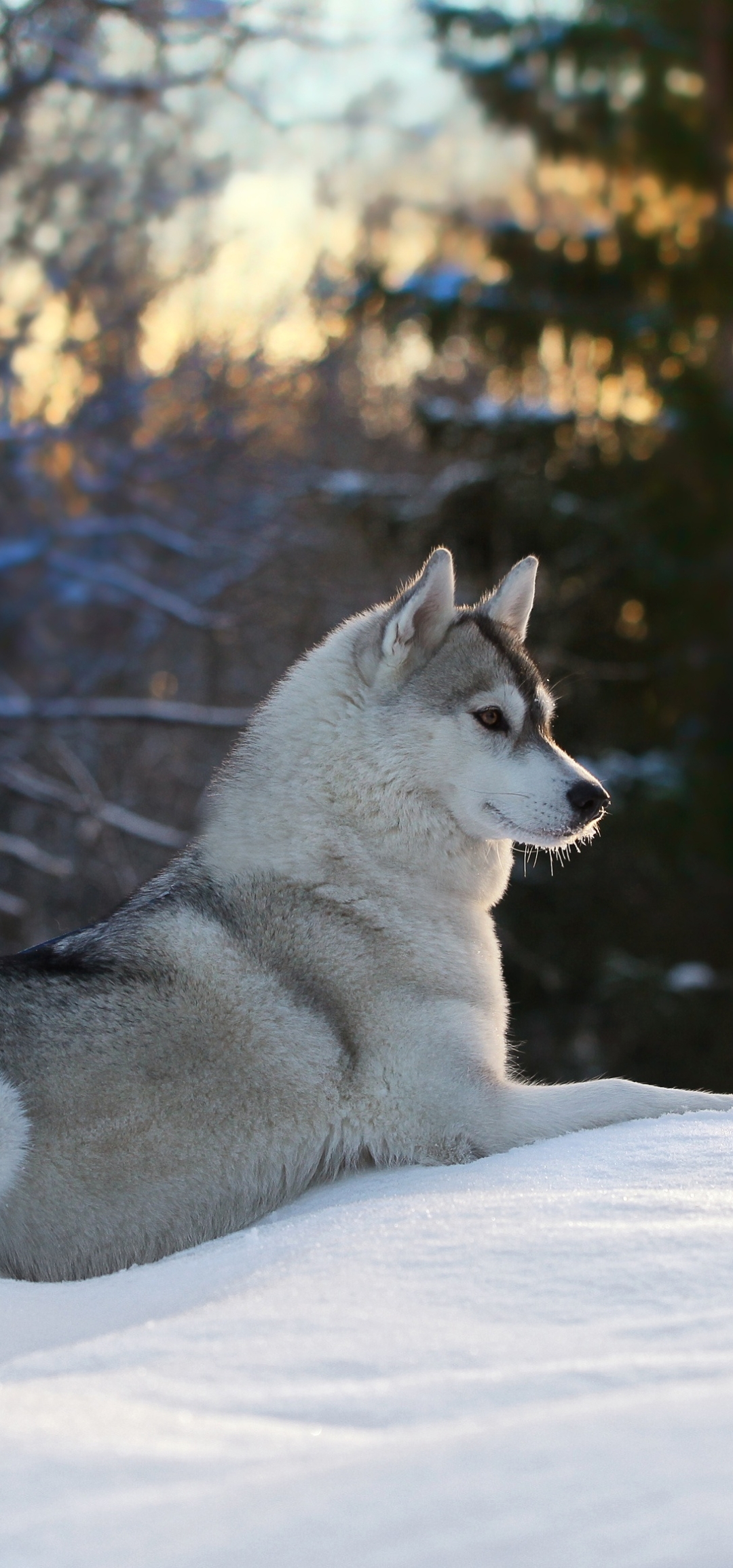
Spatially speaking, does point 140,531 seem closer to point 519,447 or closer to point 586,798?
point 519,447

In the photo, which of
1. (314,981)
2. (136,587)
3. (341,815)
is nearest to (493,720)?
(341,815)

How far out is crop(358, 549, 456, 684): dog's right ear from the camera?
356 cm

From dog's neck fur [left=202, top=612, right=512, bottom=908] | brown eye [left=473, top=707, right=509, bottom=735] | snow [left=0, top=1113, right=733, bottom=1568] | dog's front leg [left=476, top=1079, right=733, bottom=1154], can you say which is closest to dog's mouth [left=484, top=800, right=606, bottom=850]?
dog's neck fur [left=202, top=612, right=512, bottom=908]

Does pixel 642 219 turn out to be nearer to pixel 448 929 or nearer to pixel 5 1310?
pixel 448 929

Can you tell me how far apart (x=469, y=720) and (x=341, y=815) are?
1.44ft

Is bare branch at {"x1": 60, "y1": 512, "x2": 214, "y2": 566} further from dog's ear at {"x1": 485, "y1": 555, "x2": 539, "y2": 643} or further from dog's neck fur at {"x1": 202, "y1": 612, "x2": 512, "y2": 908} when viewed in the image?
dog's neck fur at {"x1": 202, "y1": 612, "x2": 512, "y2": 908}

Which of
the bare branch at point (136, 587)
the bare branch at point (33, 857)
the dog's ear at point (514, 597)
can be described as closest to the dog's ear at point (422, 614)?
the dog's ear at point (514, 597)

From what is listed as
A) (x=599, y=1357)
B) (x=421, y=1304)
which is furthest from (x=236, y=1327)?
(x=599, y=1357)

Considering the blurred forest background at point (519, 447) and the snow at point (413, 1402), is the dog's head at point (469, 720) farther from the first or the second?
the blurred forest background at point (519, 447)

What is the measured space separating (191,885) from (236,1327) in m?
1.66

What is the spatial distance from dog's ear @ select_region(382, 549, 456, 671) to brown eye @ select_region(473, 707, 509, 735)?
24cm

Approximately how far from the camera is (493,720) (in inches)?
139

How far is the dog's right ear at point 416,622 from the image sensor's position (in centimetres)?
356

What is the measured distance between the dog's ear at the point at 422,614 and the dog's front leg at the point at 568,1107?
1.20 metres
